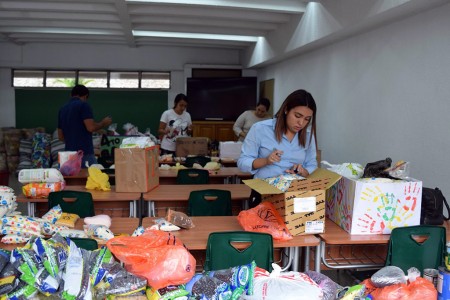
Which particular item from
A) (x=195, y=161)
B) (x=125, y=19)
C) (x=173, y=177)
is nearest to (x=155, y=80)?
(x=125, y=19)

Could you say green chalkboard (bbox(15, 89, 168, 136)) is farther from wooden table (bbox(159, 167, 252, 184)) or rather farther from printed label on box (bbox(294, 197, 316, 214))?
printed label on box (bbox(294, 197, 316, 214))

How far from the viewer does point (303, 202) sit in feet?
8.38

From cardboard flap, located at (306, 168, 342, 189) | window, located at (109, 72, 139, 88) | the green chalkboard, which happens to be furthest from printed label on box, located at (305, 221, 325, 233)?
window, located at (109, 72, 139, 88)

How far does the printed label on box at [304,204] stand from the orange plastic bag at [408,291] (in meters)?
0.70

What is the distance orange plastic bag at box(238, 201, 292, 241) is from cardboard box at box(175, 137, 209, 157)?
3.57m

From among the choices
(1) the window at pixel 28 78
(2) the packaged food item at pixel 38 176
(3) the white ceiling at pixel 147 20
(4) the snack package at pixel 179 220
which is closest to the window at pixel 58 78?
(1) the window at pixel 28 78

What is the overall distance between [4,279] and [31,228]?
3.11 ft

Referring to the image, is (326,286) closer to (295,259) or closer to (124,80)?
(295,259)

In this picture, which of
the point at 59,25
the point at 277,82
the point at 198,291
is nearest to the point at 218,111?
the point at 277,82

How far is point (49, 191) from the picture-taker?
364cm

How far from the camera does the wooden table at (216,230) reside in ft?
8.19

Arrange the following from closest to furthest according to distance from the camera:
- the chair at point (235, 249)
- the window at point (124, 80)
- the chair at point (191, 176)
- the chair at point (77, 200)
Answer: the chair at point (235, 249) < the chair at point (77, 200) < the chair at point (191, 176) < the window at point (124, 80)

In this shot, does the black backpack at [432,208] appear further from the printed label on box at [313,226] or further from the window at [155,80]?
the window at [155,80]

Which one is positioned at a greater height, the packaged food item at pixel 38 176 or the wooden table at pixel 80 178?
the packaged food item at pixel 38 176
